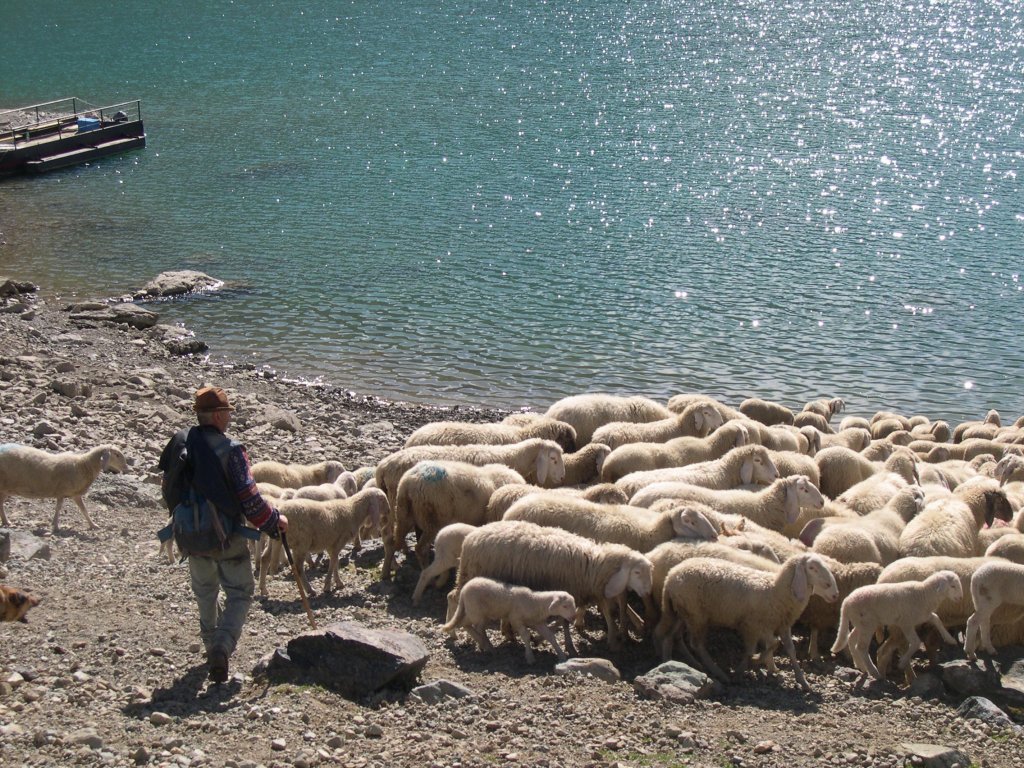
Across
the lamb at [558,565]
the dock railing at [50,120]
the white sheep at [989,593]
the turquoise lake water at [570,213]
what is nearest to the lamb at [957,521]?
the white sheep at [989,593]

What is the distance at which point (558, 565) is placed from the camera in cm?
1093

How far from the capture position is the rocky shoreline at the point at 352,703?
798 cm

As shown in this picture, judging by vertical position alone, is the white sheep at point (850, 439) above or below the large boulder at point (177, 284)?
below

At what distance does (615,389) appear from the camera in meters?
22.7

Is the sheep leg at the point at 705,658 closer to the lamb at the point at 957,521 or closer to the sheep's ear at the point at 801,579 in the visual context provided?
the sheep's ear at the point at 801,579

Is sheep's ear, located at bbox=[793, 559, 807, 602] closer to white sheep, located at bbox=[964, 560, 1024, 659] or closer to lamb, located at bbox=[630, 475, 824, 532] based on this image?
white sheep, located at bbox=[964, 560, 1024, 659]

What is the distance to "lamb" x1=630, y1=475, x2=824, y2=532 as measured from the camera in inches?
505

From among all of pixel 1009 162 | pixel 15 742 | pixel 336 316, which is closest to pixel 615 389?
pixel 336 316

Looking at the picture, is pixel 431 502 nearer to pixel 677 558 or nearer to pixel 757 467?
pixel 677 558

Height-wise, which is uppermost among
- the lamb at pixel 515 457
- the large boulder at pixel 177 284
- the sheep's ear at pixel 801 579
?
the large boulder at pixel 177 284

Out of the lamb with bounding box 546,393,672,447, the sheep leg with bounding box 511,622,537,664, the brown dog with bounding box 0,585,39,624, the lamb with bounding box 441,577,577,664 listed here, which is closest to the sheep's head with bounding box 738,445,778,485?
the lamb with bounding box 546,393,672,447

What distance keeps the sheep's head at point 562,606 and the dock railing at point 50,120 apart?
127ft

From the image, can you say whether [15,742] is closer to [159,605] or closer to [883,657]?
[159,605]

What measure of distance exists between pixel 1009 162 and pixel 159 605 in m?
39.2
